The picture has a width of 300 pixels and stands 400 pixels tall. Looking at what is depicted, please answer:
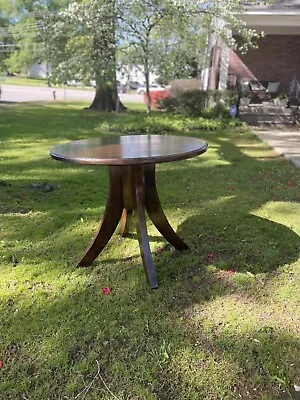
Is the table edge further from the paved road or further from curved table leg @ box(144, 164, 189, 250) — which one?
the paved road

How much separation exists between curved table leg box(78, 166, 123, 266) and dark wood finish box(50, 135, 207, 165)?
0.21m

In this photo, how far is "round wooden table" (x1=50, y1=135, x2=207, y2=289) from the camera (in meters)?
2.27

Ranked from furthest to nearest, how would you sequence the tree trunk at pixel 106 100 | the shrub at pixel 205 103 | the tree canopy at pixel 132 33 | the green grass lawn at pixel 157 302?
the tree trunk at pixel 106 100, the shrub at pixel 205 103, the tree canopy at pixel 132 33, the green grass lawn at pixel 157 302

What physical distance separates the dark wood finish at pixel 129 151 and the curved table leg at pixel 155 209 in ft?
0.71

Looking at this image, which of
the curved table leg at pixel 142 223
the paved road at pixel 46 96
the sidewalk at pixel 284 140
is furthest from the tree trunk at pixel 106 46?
the paved road at pixel 46 96

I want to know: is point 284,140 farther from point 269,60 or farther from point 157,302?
point 157,302

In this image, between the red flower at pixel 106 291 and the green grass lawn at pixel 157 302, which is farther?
the red flower at pixel 106 291

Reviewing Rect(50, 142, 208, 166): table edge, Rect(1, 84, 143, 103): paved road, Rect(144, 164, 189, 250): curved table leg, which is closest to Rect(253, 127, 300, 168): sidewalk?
Rect(144, 164, 189, 250): curved table leg

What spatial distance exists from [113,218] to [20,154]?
4505 mm

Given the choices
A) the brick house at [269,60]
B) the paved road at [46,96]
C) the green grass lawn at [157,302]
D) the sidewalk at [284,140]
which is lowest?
the green grass lawn at [157,302]

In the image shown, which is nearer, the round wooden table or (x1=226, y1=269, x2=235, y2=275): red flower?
the round wooden table

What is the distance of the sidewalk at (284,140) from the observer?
6.41 m

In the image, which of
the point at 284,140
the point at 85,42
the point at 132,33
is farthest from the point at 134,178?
the point at 85,42

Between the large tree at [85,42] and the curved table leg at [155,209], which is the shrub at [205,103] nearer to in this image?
the large tree at [85,42]
